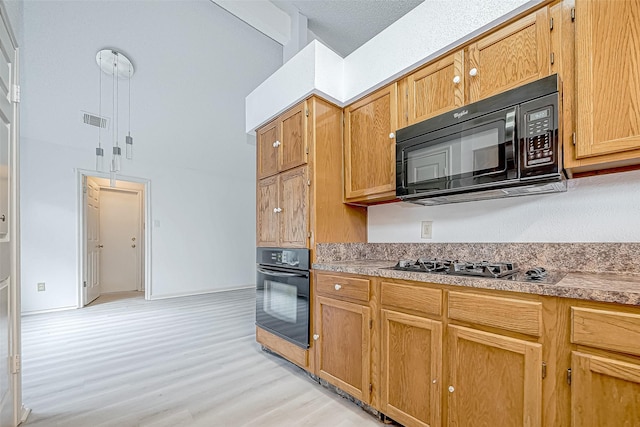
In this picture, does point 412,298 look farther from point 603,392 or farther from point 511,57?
point 511,57

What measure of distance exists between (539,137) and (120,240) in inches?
267

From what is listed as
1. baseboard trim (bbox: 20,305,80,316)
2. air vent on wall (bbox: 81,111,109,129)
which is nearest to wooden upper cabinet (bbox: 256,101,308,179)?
air vent on wall (bbox: 81,111,109,129)

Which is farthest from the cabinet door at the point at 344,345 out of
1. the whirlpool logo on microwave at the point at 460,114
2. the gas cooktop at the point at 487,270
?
the whirlpool logo on microwave at the point at 460,114

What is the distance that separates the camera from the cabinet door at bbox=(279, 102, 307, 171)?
223 centimetres

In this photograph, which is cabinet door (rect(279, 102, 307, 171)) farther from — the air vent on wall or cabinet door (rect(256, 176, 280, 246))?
→ the air vent on wall

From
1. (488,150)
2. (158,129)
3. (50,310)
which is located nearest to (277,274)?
(488,150)

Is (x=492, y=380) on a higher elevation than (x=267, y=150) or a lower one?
lower

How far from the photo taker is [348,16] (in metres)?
2.70

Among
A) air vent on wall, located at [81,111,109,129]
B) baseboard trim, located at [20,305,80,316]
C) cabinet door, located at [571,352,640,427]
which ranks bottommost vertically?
baseboard trim, located at [20,305,80,316]

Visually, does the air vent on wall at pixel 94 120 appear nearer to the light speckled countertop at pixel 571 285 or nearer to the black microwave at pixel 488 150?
the black microwave at pixel 488 150

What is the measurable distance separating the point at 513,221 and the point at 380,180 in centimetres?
82

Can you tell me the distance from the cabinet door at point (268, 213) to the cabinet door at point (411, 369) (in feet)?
4.04

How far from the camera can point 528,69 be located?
56.1 inches

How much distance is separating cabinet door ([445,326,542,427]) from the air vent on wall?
15.2 ft
